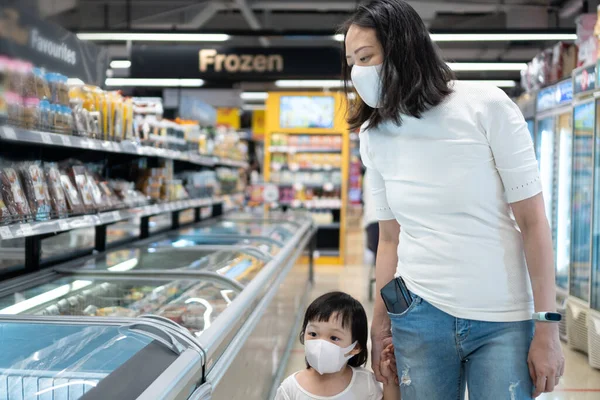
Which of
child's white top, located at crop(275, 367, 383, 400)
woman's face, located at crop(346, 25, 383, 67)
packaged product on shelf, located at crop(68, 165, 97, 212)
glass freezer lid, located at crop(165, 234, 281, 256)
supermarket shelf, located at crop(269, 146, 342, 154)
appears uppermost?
supermarket shelf, located at crop(269, 146, 342, 154)

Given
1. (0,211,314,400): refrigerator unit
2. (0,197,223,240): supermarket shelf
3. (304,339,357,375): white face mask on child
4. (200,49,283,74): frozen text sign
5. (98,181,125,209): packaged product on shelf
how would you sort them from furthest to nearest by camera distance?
1. (200,49,283,74): frozen text sign
2. (98,181,125,209): packaged product on shelf
3. (0,197,223,240): supermarket shelf
4. (304,339,357,375): white face mask on child
5. (0,211,314,400): refrigerator unit

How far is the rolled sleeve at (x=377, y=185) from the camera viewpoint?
5.84 feet

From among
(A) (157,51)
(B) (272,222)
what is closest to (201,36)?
(A) (157,51)

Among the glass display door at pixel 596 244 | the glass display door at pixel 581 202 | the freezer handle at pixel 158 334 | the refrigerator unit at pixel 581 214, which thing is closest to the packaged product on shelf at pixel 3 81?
the freezer handle at pixel 158 334

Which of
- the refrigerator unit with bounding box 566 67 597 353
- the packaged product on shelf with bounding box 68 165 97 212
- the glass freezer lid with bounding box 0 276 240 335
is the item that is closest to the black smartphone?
the glass freezer lid with bounding box 0 276 240 335

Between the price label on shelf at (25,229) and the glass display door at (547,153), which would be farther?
the glass display door at (547,153)

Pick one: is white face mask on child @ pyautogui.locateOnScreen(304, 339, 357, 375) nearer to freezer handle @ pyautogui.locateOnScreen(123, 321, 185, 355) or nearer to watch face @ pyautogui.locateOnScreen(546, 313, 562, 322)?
freezer handle @ pyautogui.locateOnScreen(123, 321, 185, 355)

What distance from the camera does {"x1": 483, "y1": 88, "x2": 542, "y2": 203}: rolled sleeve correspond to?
1.50 m

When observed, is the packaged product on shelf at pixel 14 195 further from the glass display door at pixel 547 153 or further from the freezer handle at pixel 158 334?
the glass display door at pixel 547 153

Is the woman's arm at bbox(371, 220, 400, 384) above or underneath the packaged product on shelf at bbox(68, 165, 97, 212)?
underneath

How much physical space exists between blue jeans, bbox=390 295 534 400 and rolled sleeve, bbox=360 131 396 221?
1.00 ft

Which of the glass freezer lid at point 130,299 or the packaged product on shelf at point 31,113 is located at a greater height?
the packaged product on shelf at point 31,113

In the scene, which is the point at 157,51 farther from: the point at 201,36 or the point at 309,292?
the point at 309,292

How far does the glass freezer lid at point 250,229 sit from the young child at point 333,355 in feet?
10.0
